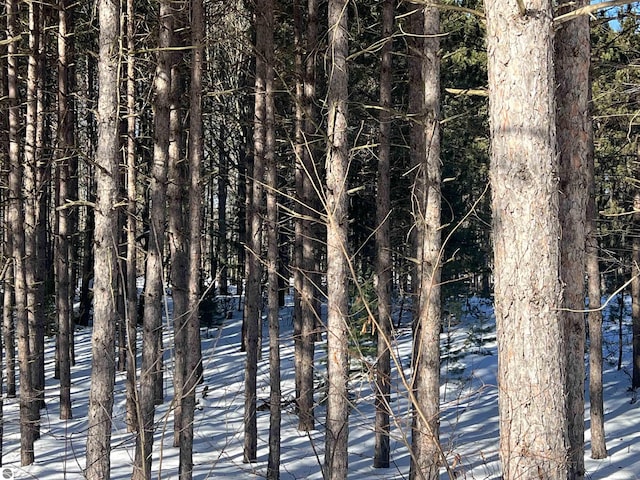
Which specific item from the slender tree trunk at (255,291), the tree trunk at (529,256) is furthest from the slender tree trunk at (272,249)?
the tree trunk at (529,256)

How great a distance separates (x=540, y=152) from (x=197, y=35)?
755 cm

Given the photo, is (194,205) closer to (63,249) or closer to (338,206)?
(338,206)

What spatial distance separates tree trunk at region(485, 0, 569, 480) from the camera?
3.59 metres

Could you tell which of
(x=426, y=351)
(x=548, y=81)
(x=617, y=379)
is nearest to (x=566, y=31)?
(x=548, y=81)

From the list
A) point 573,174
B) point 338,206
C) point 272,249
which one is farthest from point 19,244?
point 573,174

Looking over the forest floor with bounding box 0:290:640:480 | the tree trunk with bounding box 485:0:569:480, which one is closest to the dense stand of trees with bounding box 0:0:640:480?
the tree trunk with bounding box 485:0:569:480

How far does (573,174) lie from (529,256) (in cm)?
207

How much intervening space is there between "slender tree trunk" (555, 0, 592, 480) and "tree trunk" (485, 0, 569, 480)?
1.71 m

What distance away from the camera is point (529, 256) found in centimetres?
366

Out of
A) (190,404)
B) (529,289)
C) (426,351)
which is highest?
(529,289)

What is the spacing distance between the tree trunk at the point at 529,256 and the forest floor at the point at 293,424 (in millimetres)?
3642

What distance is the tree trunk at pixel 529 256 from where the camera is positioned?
359 centimetres

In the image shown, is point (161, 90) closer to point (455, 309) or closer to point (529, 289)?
point (529, 289)

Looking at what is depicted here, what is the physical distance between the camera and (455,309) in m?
18.3
